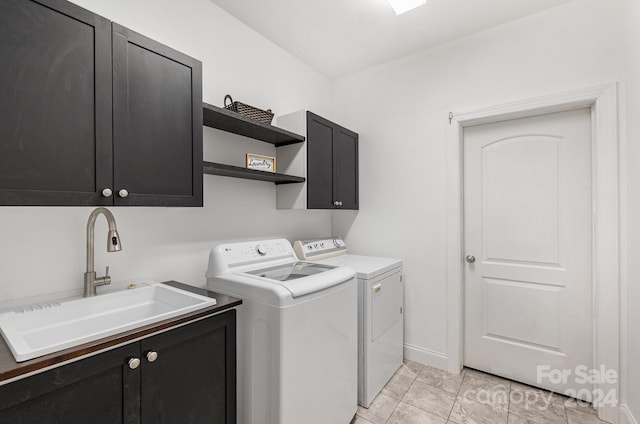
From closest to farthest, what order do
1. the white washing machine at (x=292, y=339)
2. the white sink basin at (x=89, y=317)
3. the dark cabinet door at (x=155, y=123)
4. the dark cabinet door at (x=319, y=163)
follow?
the white sink basin at (x=89, y=317), the dark cabinet door at (x=155, y=123), the white washing machine at (x=292, y=339), the dark cabinet door at (x=319, y=163)

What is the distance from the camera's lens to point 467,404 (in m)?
2.05

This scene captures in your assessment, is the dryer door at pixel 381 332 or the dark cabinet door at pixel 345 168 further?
the dark cabinet door at pixel 345 168

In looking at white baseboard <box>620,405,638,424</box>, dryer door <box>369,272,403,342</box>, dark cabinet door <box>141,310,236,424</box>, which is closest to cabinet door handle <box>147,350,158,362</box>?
dark cabinet door <box>141,310,236,424</box>

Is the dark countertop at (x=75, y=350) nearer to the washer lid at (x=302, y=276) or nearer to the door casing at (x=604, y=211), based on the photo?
the washer lid at (x=302, y=276)

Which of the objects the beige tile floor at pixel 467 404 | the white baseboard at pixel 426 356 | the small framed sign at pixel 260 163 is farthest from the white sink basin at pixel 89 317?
the white baseboard at pixel 426 356

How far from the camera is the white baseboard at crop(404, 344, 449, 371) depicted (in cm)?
251

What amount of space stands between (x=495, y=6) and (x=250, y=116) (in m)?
1.86

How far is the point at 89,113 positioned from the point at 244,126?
95 centimetres

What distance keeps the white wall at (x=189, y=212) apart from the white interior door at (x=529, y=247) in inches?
61.1

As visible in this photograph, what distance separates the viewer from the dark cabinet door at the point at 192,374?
1115 mm

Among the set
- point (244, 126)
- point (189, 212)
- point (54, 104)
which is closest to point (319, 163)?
point (244, 126)

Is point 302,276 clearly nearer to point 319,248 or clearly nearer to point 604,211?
point 319,248

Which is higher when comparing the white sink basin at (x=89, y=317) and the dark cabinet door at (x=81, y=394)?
the white sink basin at (x=89, y=317)

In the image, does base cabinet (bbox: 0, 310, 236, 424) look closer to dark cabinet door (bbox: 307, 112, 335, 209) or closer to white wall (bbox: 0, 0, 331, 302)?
white wall (bbox: 0, 0, 331, 302)
